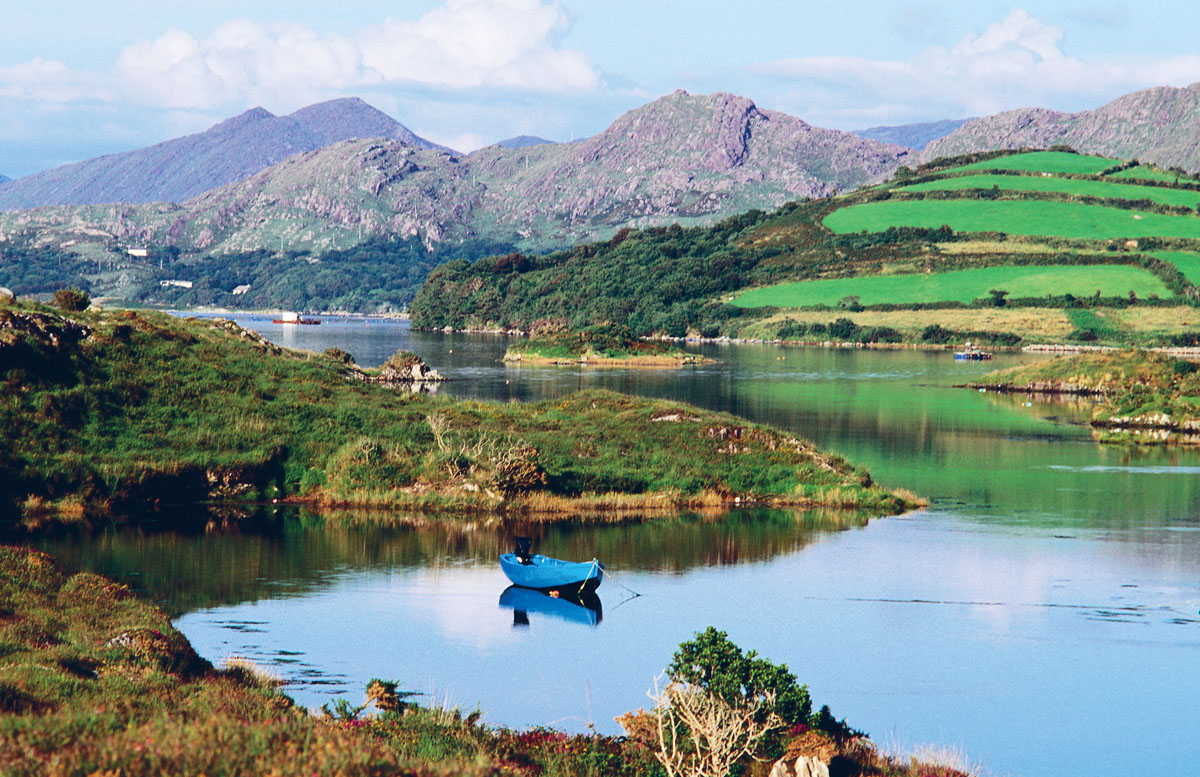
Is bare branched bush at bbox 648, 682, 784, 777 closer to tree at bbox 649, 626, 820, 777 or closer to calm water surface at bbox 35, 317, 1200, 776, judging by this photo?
tree at bbox 649, 626, 820, 777

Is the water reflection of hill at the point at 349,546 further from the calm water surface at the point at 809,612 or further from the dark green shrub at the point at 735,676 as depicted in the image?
the dark green shrub at the point at 735,676

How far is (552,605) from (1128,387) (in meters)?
100

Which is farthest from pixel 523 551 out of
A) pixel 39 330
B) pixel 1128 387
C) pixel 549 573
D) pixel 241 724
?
pixel 1128 387

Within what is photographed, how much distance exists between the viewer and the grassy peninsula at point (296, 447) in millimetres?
55875

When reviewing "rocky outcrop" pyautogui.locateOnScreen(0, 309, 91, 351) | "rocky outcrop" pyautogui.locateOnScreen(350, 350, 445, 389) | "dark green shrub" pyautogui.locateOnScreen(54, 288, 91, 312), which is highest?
"dark green shrub" pyautogui.locateOnScreen(54, 288, 91, 312)

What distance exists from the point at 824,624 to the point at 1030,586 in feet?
38.0

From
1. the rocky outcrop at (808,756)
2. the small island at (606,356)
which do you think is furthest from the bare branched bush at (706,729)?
the small island at (606,356)

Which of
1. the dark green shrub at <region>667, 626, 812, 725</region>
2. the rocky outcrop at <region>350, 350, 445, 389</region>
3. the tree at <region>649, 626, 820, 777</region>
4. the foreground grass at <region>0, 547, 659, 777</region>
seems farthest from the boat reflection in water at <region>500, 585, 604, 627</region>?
the rocky outcrop at <region>350, 350, 445, 389</region>

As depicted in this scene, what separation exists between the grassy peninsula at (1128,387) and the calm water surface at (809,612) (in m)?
34.8

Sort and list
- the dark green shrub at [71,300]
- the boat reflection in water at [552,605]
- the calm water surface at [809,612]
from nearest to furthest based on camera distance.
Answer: the calm water surface at [809,612], the boat reflection in water at [552,605], the dark green shrub at [71,300]

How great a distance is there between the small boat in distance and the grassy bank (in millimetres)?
12614

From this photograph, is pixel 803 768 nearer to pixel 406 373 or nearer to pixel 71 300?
pixel 71 300

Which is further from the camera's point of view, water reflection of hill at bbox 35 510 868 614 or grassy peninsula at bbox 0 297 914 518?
grassy peninsula at bbox 0 297 914 518

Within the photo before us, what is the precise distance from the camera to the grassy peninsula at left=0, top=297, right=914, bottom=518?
183ft
